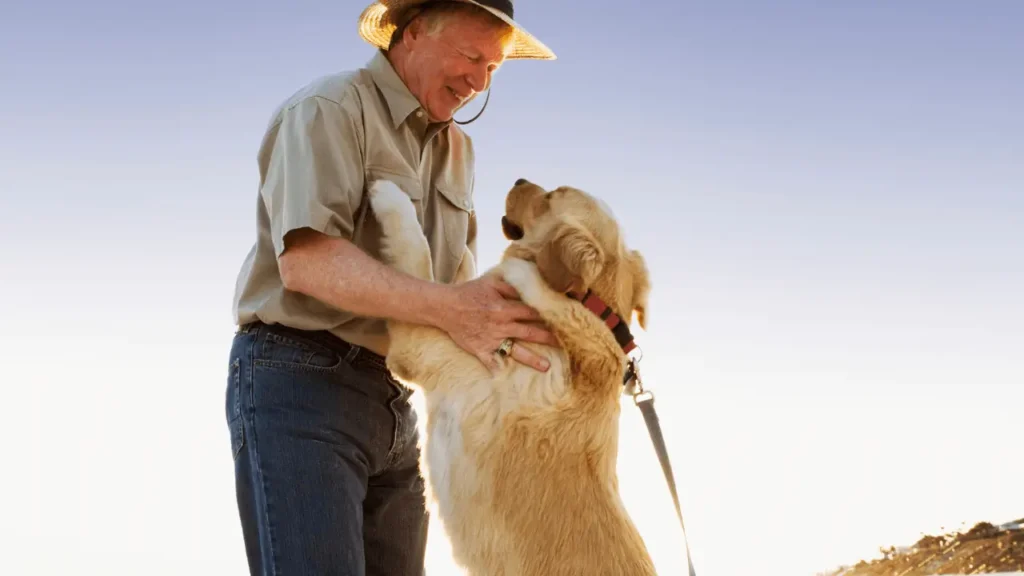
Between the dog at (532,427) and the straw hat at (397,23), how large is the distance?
64 cm

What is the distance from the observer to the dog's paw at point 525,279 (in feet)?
8.95

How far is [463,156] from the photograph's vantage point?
3.15 metres

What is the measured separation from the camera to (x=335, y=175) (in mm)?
2439

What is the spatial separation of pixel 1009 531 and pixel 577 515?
3277mm

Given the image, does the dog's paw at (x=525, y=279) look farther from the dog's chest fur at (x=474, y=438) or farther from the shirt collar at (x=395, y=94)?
the shirt collar at (x=395, y=94)

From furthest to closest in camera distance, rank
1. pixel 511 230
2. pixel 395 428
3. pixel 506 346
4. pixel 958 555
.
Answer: pixel 958 555 → pixel 511 230 → pixel 395 428 → pixel 506 346

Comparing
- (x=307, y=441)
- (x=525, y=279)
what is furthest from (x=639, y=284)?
(x=307, y=441)

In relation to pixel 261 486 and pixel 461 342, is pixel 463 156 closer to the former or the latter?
pixel 461 342

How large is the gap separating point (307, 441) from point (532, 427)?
645 mm

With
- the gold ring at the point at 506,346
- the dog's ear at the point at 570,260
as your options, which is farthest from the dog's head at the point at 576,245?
the gold ring at the point at 506,346

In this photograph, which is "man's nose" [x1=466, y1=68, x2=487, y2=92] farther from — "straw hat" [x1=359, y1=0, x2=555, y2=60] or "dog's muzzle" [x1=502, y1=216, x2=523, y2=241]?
"dog's muzzle" [x1=502, y1=216, x2=523, y2=241]

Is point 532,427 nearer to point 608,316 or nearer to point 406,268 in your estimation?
point 608,316

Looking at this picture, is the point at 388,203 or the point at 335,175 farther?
the point at 388,203

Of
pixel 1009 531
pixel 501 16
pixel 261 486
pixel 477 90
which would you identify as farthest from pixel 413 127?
pixel 1009 531
